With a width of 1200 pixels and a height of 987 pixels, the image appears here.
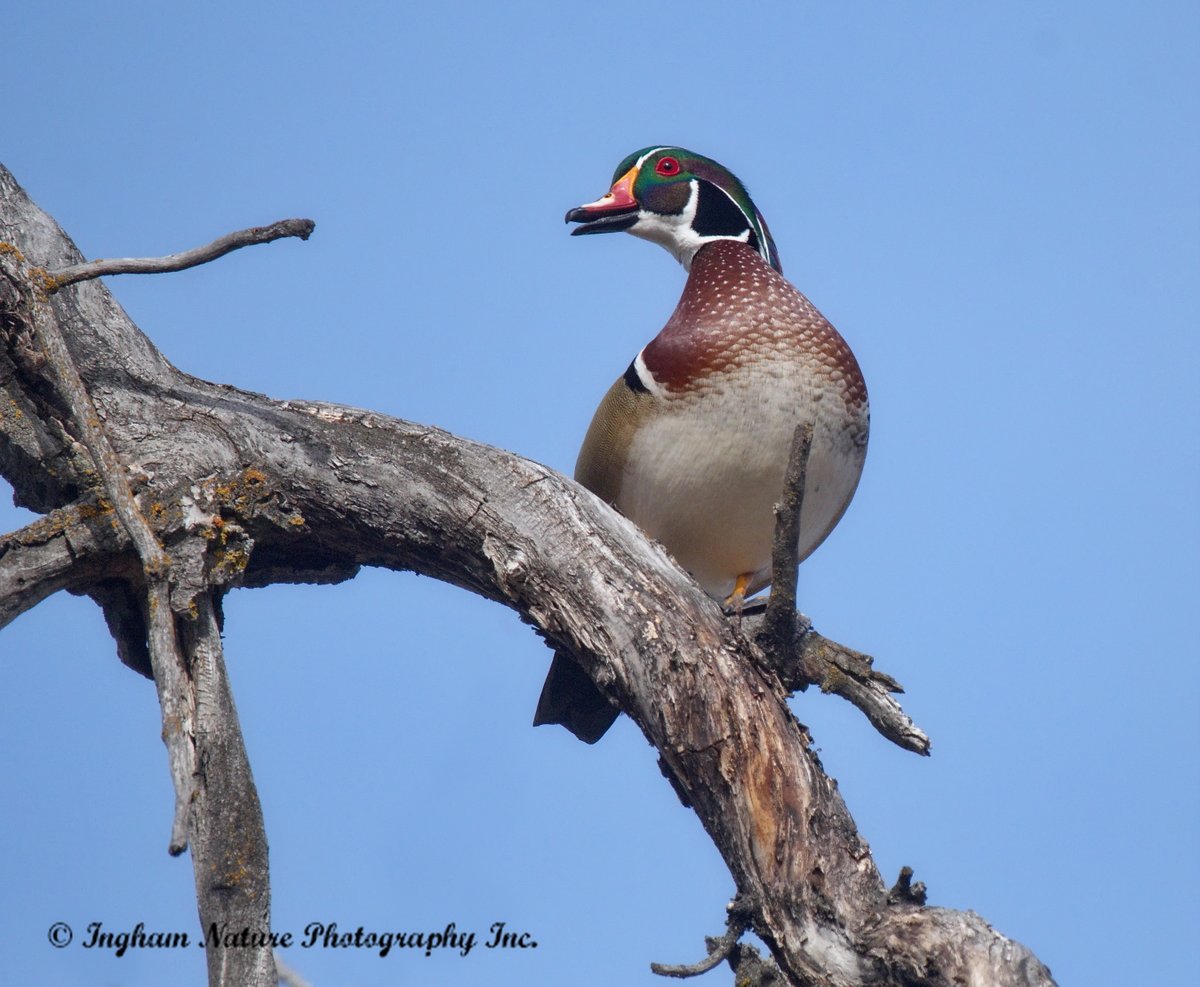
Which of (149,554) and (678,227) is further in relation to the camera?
(678,227)

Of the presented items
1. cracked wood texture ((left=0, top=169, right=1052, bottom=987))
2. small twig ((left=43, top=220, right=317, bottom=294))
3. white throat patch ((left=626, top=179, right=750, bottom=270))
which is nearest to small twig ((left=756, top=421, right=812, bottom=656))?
cracked wood texture ((left=0, top=169, right=1052, bottom=987))

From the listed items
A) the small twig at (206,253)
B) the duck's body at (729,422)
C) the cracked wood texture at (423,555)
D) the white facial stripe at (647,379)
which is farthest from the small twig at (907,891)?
the small twig at (206,253)

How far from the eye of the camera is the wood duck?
12.9ft

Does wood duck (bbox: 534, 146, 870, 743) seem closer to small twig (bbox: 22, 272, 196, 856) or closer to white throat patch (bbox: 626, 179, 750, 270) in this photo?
white throat patch (bbox: 626, 179, 750, 270)

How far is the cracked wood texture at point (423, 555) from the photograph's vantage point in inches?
118

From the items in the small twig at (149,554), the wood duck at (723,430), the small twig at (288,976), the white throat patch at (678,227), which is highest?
the white throat patch at (678,227)

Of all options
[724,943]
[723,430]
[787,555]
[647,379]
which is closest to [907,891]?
[724,943]

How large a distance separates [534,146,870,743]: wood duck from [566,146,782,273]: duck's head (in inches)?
11.9

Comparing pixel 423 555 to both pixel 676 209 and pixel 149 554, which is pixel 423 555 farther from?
pixel 676 209

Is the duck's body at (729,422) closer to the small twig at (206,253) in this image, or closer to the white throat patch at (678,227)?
the white throat patch at (678,227)

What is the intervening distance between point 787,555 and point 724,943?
2.85 ft

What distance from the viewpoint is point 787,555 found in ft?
10.00

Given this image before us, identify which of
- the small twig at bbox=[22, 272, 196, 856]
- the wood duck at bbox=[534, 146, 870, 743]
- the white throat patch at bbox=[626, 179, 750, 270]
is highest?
the white throat patch at bbox=[626, 179, 750, 270]

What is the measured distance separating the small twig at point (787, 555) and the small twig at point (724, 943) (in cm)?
62
